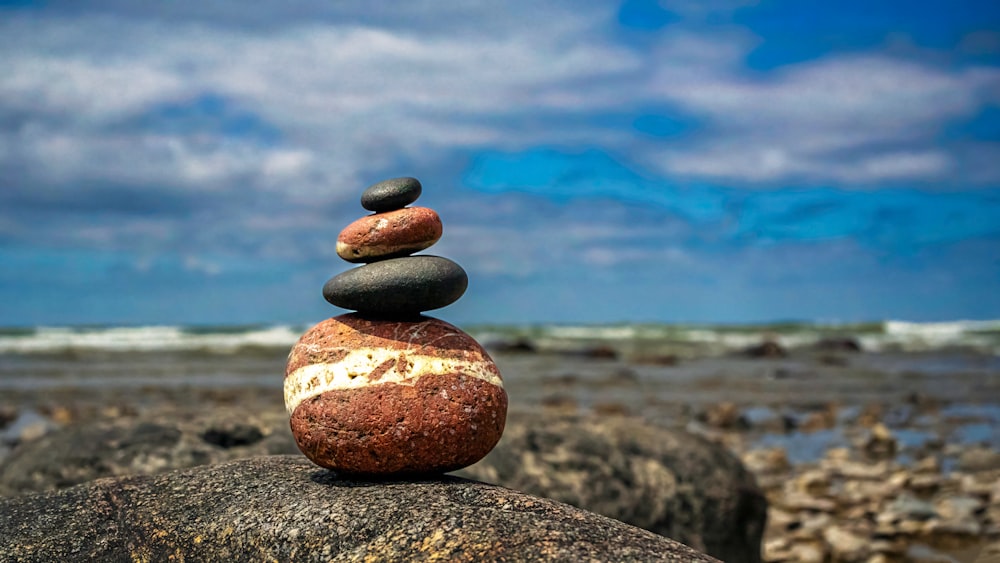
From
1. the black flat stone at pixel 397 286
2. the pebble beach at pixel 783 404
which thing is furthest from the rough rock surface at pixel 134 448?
the black flat stone at pixel 397 286

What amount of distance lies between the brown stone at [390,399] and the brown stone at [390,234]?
1.39 ft

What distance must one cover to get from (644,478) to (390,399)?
3.45m

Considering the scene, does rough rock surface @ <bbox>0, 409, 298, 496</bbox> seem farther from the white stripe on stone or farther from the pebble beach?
the white stripe on stone

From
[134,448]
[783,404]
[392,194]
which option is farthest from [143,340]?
[392,194]

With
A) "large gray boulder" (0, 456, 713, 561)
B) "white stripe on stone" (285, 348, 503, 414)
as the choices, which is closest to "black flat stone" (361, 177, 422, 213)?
"white stripe on stone" (285, 348, 503, 414)

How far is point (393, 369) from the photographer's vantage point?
463 cm

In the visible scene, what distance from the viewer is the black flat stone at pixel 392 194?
5.02 meters

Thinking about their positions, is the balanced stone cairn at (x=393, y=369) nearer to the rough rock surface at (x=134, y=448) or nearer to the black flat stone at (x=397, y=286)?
the black flat stone at (x=397, y=286)

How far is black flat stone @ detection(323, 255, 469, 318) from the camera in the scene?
482 cm

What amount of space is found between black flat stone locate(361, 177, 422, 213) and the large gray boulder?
1489 mm

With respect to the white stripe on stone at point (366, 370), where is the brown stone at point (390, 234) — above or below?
above

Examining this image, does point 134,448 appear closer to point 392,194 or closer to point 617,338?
point 392,194

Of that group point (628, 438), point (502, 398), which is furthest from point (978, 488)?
point (502, 398)

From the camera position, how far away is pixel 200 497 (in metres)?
4.64
